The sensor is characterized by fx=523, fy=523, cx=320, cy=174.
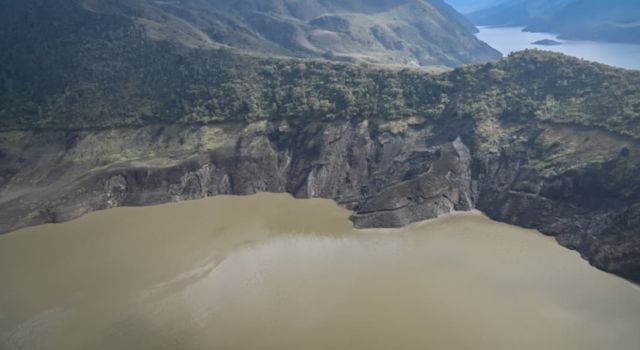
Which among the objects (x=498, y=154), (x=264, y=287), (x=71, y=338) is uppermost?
(x=498, y=154)

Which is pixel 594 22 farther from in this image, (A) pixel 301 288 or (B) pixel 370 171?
(A) pixel 301 288

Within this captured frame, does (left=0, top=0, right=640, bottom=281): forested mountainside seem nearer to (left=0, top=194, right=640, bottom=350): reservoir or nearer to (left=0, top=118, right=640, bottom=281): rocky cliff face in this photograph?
(left=0, top=118, right=640, bottom=281): rocky cliff face

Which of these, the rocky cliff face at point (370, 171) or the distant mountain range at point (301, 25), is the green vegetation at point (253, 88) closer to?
the rocky cliff face at point (370, 171)

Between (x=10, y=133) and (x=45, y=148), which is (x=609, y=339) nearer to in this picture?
(x=45, y=148)

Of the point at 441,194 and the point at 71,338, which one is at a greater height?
the point at 441,194

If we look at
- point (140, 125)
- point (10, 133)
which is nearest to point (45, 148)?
point (10, 133)

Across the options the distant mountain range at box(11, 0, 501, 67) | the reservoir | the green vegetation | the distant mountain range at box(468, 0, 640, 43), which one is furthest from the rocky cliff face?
the distant mountain range at box(468, 0, 640, 43)

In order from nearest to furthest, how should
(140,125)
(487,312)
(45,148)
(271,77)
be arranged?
1. (487,312)
2. (45,148)
3. (140,125)
4. (271,77)
